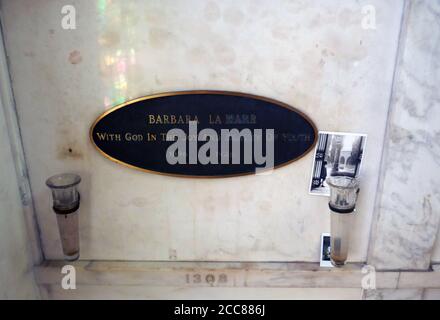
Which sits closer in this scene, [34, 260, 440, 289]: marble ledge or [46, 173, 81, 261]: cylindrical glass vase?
[46, 173, 81, 261]: cylindrical glass vase

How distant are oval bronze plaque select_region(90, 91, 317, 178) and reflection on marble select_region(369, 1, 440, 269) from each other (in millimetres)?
504

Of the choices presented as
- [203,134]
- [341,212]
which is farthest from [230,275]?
[203,134]

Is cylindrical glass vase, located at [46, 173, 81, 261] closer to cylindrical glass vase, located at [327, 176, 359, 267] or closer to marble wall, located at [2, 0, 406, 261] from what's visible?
marble wall, located at [2, 0, 406, 261]

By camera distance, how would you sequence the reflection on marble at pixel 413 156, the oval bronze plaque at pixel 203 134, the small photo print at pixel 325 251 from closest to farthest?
the reflection on marble at pixel 413 156, the oval bronze plaque at pixel 203 134, the small photo print at pixel 325 251

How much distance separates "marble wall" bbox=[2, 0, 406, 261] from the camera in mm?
1848

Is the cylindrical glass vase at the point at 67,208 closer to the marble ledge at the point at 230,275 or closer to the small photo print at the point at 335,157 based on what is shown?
the marble ledge at the point at 230,275

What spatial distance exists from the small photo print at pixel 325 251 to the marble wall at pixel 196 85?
0.17 ft

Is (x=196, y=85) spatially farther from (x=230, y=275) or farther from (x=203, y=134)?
(x=230, y=275)

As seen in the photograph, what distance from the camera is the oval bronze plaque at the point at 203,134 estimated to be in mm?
1974

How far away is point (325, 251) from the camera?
2279mm

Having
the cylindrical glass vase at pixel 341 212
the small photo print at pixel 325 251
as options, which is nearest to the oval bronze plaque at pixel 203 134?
the cylindrical glass vase at pixel 341 212

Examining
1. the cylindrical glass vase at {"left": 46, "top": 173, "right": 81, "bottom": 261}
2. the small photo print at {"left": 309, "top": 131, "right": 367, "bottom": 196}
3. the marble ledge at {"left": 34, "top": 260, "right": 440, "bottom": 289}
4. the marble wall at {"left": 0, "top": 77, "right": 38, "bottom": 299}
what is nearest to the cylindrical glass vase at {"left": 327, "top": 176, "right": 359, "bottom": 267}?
the small photo print at {"left": 309, "top": 131, "right": 367, "bottom": 196}

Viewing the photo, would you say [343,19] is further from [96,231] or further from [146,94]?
[96,231]

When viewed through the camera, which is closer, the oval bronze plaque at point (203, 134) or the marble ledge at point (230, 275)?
the oval bronze plaque at point (203, 134)
